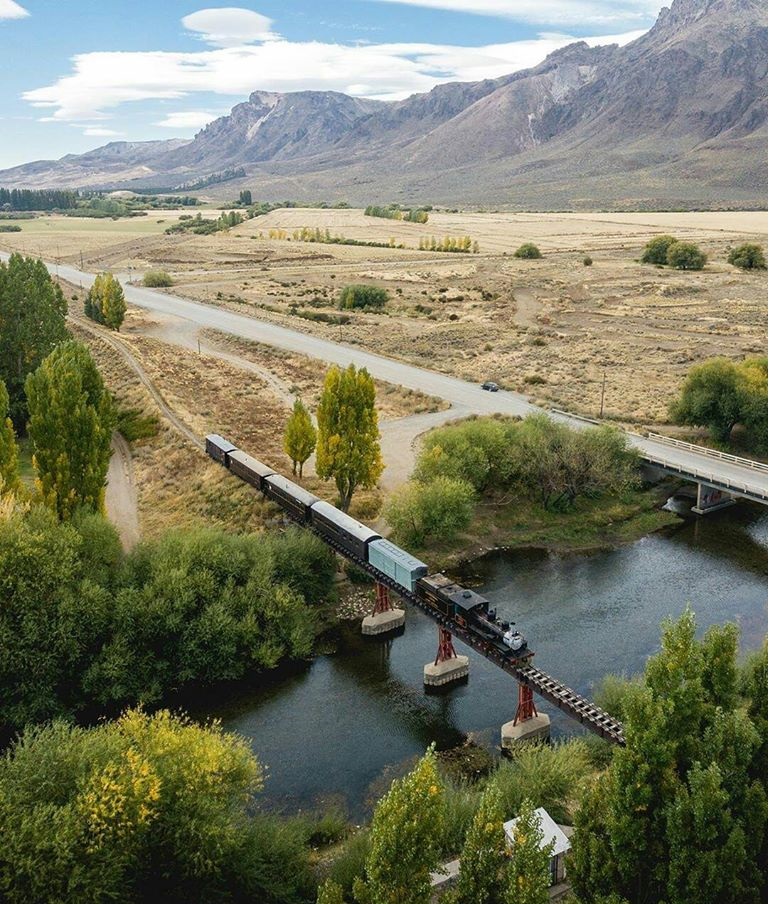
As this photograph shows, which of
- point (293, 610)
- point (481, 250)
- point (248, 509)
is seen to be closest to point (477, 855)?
point (293, 610)

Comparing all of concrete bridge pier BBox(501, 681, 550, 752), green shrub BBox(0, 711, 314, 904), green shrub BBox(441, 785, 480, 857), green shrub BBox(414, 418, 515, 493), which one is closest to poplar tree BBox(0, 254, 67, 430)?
green shrub BBox(414, 418, 515, 493)

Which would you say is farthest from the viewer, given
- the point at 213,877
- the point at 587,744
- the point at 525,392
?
the point at 525,392

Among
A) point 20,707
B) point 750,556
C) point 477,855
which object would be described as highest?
point 477,855

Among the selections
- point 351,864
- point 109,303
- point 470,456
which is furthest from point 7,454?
point 109,303

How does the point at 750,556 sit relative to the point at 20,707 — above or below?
Result: below

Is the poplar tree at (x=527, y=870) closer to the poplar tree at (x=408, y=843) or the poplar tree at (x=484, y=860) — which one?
the poplar tree at (x=484, y=860)

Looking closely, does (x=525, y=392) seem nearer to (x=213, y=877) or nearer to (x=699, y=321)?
(x=699, y=321)

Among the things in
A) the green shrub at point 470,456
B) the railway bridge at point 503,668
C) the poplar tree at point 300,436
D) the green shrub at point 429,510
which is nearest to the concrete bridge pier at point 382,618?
the railway bridge at point 503,668
